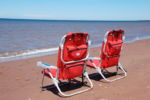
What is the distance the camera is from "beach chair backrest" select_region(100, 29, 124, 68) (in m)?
4.79

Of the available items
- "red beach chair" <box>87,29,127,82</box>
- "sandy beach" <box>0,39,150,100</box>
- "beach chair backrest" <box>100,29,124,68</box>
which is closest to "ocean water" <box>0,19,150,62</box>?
"sandy beach" <box>0,39,150,100</box>

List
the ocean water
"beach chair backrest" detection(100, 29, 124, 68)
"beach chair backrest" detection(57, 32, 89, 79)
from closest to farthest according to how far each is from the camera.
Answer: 1. "beach chair backrest" detection(57, 32, 89, 79)
2. "beach chair backrest" detection(100, 29, 124, 68)
3. the ocean water

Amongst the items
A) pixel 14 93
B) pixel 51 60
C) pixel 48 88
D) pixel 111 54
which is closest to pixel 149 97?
pixel 111 54

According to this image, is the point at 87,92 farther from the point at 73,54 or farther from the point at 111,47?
the point at 111,47

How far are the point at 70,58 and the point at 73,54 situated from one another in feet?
0.32

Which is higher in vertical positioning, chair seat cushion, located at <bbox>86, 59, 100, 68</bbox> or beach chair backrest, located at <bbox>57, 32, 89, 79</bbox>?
beach chair backrest, located at <bbox>57, 32, 89, 79</bbox>

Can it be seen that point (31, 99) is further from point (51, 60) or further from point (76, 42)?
point (51, 60)

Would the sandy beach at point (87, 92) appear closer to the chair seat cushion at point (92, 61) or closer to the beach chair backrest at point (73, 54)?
the chair seat cushion at point (92, 61)

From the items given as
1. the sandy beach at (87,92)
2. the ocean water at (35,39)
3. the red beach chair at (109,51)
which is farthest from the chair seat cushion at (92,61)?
the ocean water at (35,39)

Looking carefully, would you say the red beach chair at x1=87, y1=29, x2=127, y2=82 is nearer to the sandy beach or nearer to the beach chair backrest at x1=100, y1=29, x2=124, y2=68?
the beach chair backrest at x1=100, y1=29, x2=124, y2=68

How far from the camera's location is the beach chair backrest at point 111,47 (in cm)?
479

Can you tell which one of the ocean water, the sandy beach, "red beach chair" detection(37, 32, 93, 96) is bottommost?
the ocean water

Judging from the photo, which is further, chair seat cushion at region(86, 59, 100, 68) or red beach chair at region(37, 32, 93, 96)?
chair seat cushion at region(86, 59, 100, 68)

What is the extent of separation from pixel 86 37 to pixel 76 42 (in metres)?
0.28
